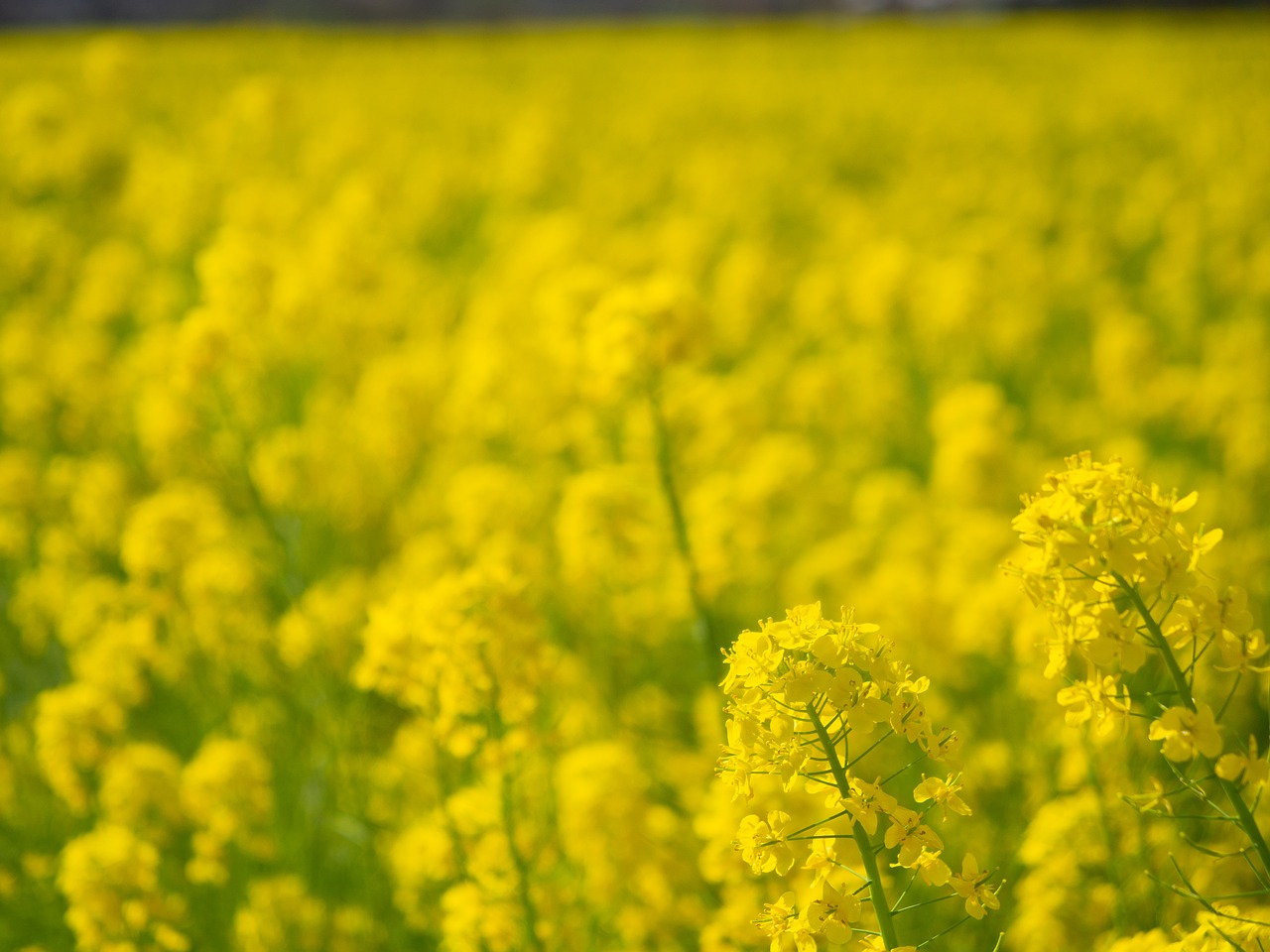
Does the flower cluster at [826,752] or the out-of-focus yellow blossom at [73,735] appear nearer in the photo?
the flower cluster at [826,752]

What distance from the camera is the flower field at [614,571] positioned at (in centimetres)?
143

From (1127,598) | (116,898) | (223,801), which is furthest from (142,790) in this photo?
(1127,598)

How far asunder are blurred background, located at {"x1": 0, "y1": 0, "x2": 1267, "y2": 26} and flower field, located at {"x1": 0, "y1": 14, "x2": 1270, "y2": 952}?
3491 cm

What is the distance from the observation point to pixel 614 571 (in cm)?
328

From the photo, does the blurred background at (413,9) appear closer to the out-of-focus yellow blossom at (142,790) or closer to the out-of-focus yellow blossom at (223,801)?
the out-of-focus yellow blossom at (223,801)

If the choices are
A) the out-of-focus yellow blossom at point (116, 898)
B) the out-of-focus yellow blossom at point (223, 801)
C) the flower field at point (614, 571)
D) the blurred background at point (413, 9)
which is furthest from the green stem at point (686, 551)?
the blurred background at point (413, 9)

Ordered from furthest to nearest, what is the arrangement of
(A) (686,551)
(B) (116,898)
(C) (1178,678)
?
(A) (686,551), (B) (116,898), (C) (1178,678)

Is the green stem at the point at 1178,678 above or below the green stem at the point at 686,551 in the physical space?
below

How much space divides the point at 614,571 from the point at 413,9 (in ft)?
151

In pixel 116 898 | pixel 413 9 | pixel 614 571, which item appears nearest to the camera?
pixel 116 898

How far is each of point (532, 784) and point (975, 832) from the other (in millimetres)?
1108

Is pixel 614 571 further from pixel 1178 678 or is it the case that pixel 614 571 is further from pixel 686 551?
pixel 1178 678

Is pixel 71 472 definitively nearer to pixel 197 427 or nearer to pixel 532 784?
pixel 197 427

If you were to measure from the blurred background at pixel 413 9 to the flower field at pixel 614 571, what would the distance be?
115 ft
